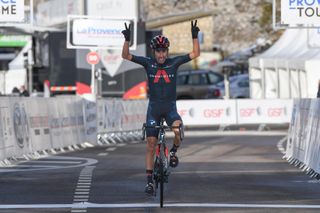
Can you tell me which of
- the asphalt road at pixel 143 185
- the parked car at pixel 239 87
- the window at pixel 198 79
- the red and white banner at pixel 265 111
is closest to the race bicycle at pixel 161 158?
the asphalt road at pixel 143 185

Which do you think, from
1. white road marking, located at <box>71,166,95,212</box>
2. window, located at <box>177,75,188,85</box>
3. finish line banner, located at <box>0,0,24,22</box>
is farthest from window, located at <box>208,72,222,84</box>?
white road marking, located at <box>71,166,95,212</box>


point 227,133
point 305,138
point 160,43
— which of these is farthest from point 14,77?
point 160,43

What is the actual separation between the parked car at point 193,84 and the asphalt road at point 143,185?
98.6 feet

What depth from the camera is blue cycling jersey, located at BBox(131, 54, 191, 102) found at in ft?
46.2

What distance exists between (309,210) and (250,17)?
11292cm

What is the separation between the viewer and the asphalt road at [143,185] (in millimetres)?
13406

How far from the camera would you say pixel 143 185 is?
1625 cm

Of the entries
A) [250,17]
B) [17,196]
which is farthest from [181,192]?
[250,17]

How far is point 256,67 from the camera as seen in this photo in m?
50.4

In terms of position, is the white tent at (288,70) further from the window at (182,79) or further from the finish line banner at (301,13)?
the finish line banner at (301,13)

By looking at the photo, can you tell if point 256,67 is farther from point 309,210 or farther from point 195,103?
point 309,210

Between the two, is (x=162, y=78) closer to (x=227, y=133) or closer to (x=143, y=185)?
(x=143, y=185)

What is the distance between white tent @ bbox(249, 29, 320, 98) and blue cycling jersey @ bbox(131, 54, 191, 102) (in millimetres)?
25152

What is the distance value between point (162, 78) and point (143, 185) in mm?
2563
